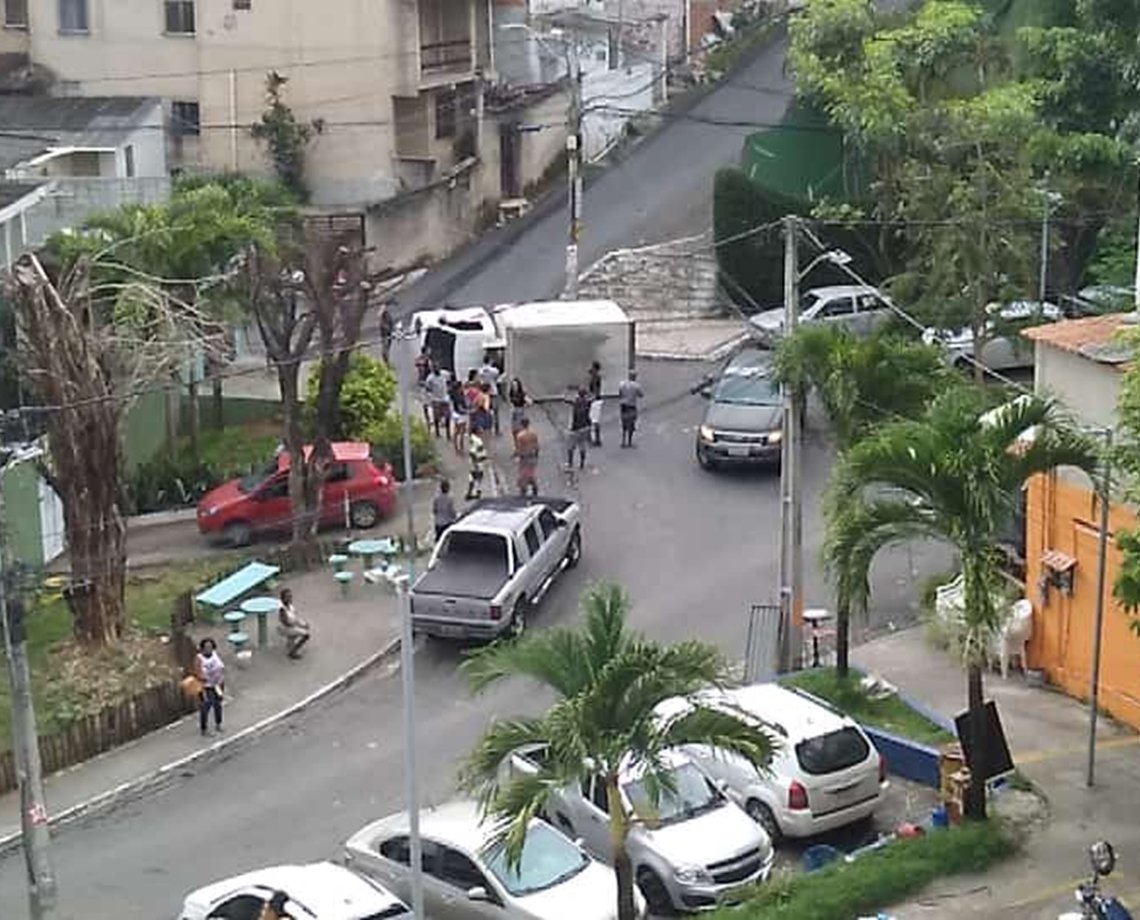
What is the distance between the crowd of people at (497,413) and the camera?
35.4 meters

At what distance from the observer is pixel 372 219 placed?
50.4 metres

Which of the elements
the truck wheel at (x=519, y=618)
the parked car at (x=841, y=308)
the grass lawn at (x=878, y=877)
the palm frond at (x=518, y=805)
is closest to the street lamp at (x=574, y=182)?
the parked car at (x=841, y=308)

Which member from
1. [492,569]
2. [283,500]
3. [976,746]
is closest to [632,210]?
[283,500]

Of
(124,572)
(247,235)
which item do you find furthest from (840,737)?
(247,235)

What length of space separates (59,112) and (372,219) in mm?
7603

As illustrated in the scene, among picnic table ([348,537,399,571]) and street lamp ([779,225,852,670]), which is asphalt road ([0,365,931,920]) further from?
picnic table ([348,537,399,571])

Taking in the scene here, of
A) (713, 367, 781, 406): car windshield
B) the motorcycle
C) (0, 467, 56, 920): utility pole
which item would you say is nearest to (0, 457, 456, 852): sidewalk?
(0, 467, 56, 920): utility pole

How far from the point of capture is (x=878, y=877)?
68.4 feet

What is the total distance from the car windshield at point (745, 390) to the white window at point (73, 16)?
23.4 metres

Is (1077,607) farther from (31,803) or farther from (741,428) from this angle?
(31,803)

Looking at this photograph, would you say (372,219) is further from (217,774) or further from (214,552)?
(217,774)

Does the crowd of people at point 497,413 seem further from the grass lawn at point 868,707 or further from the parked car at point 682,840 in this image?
the parked car at point 682,840

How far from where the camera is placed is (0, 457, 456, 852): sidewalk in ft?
85.1

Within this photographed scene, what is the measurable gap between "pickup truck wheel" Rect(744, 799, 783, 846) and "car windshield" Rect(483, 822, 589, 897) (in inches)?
99.0
